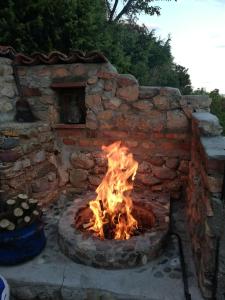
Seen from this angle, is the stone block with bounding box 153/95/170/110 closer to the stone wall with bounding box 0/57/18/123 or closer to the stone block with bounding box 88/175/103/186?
the stone block with bounding box 88/175/103/186

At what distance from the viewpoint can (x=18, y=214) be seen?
128 inches

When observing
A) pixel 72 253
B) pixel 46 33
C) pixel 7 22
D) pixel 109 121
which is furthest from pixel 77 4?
pixel 72 253

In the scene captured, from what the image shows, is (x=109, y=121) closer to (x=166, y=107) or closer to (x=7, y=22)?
(x=166, y=107)

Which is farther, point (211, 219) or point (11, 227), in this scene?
point (11, 227)

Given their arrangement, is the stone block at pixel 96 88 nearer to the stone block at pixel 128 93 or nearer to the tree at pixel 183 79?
the stone block at pixel 128 93

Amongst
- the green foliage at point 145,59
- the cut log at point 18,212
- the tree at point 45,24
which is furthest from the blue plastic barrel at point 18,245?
the green foliage at point 145,59

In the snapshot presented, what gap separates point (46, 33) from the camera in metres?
6.68

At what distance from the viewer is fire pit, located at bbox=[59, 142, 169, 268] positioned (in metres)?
3.11

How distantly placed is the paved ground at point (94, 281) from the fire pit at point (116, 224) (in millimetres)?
115

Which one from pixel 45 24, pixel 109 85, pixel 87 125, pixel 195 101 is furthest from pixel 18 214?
pixel 45 24

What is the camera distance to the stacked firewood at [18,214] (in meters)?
3.19

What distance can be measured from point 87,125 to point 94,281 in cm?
246

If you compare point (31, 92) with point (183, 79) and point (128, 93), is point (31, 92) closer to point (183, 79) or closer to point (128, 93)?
point (128, 93)

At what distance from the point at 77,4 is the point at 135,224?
18.2 feet
